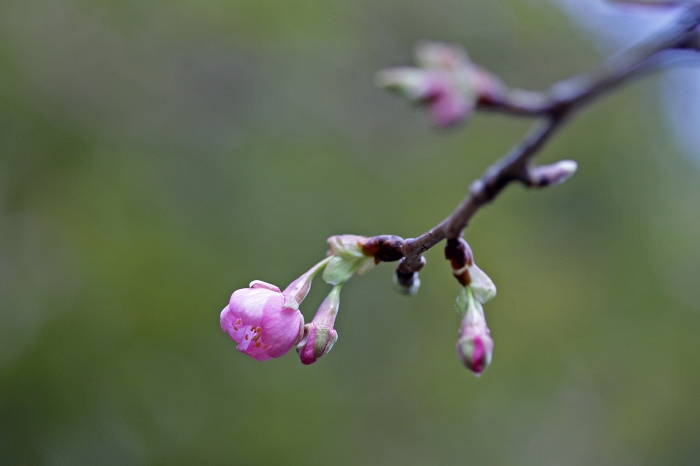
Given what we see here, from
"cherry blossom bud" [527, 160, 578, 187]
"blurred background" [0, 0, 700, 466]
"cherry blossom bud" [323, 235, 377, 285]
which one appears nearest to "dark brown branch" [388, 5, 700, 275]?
"cherry blossom bud" [527, 160, 578, 187]

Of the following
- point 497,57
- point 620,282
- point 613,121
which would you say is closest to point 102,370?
point 497,57

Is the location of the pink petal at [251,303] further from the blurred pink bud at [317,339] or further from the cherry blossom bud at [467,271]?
the cherry blossom bud at [467,271]

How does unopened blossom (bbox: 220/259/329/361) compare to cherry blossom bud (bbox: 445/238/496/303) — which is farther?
unopened blossom (bbox: 220/259/329/361)

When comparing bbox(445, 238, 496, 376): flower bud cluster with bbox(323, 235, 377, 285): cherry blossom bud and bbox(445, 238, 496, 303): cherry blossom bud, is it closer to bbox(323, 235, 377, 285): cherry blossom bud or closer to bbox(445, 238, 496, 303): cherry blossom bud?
bbox(445, 238, 496, 303): cherry blossom bud

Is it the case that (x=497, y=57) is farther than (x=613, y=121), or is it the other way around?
(x=613, y=121)

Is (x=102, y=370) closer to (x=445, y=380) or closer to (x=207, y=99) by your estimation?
(x=207, y=99)

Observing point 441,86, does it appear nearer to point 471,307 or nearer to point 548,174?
point 548,174

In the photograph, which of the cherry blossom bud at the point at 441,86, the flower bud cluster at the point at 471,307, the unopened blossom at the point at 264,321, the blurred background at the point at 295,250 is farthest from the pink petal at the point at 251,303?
the blurred background at the point at 295,250
